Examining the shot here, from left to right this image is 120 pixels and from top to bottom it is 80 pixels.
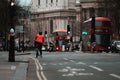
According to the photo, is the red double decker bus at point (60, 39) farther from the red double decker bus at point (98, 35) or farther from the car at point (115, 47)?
the car at point (115, 47)

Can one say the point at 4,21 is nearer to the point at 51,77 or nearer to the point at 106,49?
the point at 106,49

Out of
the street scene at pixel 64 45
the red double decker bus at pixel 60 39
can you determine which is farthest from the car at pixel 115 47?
the red double decker bus at pixel 60 39

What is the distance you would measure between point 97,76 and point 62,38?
9030 cm

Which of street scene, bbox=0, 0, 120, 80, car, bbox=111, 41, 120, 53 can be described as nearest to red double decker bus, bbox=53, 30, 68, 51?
street scene, bbox=0, 0, 120, 80

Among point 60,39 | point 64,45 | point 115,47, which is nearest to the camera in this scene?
point 115,47

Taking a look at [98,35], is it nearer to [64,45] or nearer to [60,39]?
[64,45]

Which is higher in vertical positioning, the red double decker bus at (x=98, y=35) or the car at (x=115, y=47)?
the red double decker bus at (x=98, y=35)

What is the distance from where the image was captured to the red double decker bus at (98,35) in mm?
74512

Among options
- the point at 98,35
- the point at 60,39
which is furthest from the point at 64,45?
the point at 98,35

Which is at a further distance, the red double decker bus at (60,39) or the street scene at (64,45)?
the red double decker bus at (60,39)

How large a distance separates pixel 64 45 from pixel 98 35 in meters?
32.0

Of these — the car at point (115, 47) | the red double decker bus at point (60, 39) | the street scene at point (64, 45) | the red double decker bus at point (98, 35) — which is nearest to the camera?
the street scene at point (64, 45)

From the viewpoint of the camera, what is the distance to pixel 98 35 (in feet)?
251

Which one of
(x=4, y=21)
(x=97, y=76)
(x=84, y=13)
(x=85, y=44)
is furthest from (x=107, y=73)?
(x=84, y=13)
